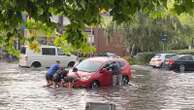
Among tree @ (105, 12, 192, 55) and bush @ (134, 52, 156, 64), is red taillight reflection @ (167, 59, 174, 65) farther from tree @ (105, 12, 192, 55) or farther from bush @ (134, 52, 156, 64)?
bush @ (134, 52, 156, 64)

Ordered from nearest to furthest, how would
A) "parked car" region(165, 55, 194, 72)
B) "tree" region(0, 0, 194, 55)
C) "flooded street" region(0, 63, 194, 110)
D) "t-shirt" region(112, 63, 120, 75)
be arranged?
"tree" region(0, 0, 194, 55), "flooded street" region(0, 63, 194, 110), "t-shirt" region(112, 63, 120, 75), "parked car" region(165, 55, 194, 72)

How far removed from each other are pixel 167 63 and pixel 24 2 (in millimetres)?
41050

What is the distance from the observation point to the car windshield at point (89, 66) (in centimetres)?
2823

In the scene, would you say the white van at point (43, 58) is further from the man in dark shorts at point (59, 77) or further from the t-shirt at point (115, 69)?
the man in dark shorts at point (59, 77)

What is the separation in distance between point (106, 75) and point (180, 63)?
19.7m

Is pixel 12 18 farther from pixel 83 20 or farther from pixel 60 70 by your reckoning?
pixel 60 70

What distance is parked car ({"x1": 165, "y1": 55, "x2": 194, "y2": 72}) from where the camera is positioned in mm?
46844

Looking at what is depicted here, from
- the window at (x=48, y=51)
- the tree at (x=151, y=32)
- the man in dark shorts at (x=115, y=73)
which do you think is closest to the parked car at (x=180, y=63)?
the window at (x=48, y=51)

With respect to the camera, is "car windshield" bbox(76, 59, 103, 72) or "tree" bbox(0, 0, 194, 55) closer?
"tree" bbox(0, 0, 194, 55)

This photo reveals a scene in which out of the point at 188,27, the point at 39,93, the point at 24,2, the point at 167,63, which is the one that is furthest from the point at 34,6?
the point at 188,27

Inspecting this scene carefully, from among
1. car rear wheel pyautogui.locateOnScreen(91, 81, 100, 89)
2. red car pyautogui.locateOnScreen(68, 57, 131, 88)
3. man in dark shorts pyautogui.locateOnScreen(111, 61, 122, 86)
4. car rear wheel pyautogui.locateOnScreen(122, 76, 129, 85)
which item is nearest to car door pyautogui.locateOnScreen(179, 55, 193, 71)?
car rear wheel pyautogui.locateOnScreen(122, 76, 129, 85)

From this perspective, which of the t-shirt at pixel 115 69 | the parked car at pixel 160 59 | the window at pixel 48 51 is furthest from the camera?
the parked car at pixel 160 59

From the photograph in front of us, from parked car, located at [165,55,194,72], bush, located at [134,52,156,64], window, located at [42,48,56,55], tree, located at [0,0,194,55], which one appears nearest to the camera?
tree, located at [0,0,194,55]

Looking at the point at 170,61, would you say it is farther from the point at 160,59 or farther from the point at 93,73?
the point at 93,73
